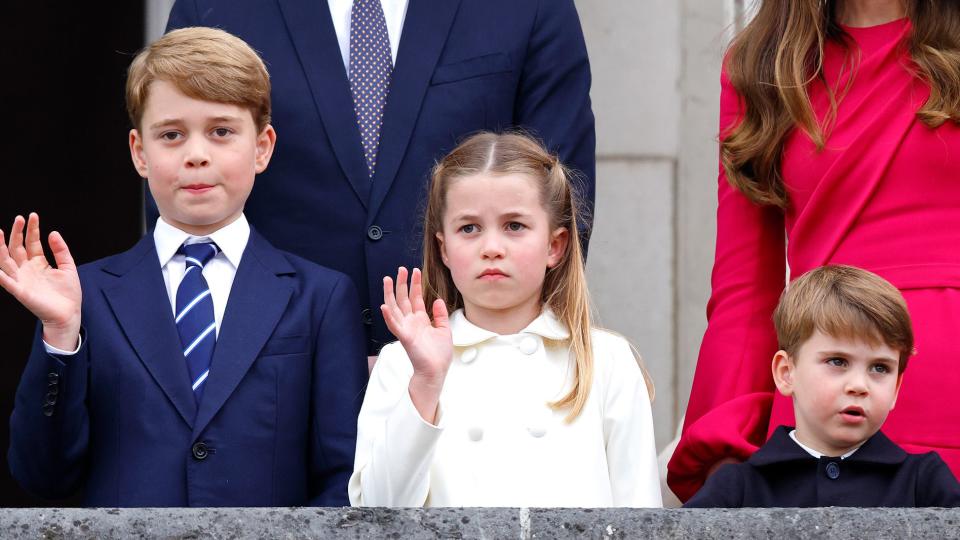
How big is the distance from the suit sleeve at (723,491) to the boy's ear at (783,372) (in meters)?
0.20

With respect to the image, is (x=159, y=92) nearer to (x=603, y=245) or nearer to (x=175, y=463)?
(x=175, y=463)

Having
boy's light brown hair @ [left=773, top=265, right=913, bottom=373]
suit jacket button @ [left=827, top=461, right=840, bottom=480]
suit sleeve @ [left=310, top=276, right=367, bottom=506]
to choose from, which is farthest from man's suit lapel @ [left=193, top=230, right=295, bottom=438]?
suit jacket button @ [left=827, top=461, right=840, bottom=480]

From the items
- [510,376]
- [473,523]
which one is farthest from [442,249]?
[473,523]

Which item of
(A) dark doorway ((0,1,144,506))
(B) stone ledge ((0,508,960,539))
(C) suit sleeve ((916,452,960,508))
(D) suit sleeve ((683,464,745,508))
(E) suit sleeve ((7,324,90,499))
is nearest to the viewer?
(B) stone ledge ((0,508,960,539))

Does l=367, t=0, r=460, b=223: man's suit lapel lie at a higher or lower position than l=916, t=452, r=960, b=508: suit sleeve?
higher

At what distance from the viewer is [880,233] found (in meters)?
4.27

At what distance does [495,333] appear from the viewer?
4367 mm

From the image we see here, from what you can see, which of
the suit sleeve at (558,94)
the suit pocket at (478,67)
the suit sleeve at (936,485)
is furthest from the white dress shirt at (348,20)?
the suit sleeve at (936,485)

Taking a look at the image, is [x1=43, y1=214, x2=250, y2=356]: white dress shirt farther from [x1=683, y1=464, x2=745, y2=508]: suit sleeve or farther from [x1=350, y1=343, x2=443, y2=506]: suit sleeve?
[x1=683, y1=464, x2=745, y2=508]: suit sleeve

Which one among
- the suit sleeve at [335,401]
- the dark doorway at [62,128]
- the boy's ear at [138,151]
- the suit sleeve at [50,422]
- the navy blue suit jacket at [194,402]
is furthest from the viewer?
the dark doorway at [62,128]

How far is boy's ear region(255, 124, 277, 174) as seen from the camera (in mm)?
4723

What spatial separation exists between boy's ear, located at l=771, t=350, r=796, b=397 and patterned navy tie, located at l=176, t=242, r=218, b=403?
1.22 meters

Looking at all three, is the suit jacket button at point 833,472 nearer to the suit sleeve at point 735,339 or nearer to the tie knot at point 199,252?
the suit sleeve at point 735,339

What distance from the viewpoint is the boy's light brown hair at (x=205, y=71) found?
15.1 feet
